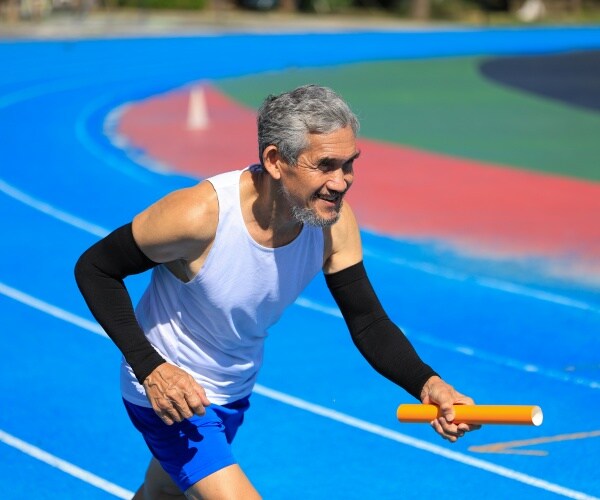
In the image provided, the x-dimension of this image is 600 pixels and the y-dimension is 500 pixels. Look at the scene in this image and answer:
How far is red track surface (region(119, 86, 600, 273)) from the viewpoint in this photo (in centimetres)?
1056

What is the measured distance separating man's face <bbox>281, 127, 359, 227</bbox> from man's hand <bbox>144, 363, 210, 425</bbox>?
0.66m

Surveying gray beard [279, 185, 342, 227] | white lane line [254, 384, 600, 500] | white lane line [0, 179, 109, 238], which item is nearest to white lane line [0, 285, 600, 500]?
white lane line [254, 384, 600, 500]

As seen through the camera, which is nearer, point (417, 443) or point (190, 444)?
Result: point (190, 444)

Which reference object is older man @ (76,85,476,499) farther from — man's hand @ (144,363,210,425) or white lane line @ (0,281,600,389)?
white lane line @ (0,281,600,389)

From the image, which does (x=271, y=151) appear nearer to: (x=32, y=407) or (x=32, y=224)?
(x=32, y=407)

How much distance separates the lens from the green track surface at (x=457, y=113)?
15.7 m

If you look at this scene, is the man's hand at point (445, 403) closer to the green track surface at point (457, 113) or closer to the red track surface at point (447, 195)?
the red track surface at point (447, 195)

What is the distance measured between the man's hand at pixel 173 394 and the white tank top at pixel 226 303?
0.27 m

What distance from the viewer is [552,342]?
25.9 ft

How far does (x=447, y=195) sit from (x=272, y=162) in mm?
8872

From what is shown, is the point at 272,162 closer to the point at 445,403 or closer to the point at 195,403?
the point at 195,403

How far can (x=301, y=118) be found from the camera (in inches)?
148

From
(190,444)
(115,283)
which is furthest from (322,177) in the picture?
(190,444)

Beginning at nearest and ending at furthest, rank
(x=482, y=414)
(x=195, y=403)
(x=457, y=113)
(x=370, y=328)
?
(x=482, y=414)
(x=195, y=403)
(x=370, y=328)
(x=457, y=113)
